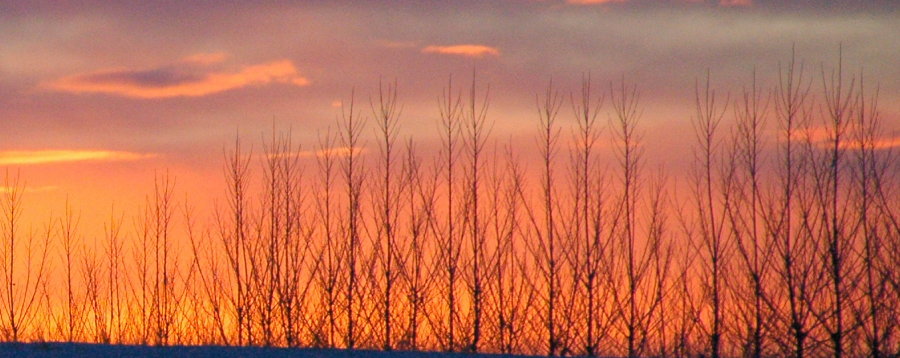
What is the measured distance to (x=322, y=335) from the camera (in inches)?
574

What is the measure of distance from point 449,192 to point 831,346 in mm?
5206

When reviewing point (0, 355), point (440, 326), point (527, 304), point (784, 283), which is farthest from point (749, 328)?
point (0, 355)

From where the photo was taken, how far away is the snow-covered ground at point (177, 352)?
28.6ft

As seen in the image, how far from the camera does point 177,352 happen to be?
891 centimetres

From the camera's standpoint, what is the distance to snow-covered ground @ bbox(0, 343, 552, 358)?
8.73 meters

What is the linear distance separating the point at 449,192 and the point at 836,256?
499 cm

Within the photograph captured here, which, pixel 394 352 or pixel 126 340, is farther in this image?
pixel 126 340

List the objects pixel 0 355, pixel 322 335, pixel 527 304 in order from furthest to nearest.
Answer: pixel 322 335
pixel 527 304
pixel 0 355

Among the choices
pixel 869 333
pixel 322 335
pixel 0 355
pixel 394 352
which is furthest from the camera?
pixel 322 335

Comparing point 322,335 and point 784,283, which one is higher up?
point 784,283

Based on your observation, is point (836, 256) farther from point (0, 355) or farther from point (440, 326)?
point (0, 355)

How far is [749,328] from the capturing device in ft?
42.9

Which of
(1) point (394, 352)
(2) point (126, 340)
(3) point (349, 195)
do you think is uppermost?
(3) point (349, 195)

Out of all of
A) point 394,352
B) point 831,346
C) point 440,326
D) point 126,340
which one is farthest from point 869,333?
point 126,340
